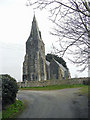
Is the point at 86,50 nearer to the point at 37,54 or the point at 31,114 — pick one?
the point at 31,114

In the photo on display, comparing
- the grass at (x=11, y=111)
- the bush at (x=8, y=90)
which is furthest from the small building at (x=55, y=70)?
the grass at (x=11, y=111)

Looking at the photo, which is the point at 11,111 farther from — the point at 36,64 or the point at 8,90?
the point at 36,64

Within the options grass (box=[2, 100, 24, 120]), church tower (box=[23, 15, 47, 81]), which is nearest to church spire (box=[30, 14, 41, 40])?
church tower (box=[23, 15, 47, 81])

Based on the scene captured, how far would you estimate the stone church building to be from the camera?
177 ft

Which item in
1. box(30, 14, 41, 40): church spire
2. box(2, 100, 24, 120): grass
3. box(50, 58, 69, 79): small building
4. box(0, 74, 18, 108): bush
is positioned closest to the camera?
box(2, 100, 24, 120): grass

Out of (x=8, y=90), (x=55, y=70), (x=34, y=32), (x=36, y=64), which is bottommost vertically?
(x=8, y=90)

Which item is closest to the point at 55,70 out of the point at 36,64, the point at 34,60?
the point at 36,64

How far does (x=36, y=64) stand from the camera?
2131 inches

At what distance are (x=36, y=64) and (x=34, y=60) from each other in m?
1.94

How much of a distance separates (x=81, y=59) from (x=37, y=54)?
1786 inches

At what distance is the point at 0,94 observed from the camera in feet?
31.2

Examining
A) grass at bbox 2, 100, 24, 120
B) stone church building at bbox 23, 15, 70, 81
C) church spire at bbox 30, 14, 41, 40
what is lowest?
grass at bbox 2, 100, 24, 120

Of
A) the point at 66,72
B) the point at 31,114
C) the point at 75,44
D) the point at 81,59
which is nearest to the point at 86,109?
the point at 31,114

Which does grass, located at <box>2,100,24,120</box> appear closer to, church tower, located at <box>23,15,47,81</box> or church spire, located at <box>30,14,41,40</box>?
church tower, located at <box>23,15,47,81</box>
